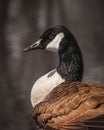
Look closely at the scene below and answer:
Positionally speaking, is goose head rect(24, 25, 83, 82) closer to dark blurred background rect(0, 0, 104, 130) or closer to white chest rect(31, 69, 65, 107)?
white chest rect(31, 69, 65, 107)

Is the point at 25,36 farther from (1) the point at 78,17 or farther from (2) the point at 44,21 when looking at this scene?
(1) the point at 78,17

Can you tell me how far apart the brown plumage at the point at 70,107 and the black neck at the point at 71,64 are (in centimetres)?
24

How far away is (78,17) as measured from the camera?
28.8ft

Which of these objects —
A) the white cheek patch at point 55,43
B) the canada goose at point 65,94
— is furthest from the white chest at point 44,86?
the white cheek patch at point 55,43

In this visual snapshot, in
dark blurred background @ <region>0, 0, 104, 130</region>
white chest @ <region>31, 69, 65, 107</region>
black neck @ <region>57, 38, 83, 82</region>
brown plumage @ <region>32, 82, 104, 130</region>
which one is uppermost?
dark blurred background @ <region>0, 0, 104, 130</region>

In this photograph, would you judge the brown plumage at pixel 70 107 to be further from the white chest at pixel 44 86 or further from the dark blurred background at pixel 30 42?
the dark blurred background at pixel 30 42

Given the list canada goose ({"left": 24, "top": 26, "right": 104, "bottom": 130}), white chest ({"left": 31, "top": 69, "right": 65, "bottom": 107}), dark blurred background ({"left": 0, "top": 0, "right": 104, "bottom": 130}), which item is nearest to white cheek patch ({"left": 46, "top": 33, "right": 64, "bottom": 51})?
canada goose ({"left": 24, "top": 26, "right": 104, "bottom": 130})

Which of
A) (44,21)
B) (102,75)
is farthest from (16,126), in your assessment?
(44,21)

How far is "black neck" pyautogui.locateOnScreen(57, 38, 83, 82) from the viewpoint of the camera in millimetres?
3822

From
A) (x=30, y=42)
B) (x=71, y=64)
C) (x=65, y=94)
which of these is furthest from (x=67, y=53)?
(x=30, y=42)

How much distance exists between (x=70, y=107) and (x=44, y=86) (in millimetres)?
449

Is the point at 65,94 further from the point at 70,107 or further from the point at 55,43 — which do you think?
the point at 55,43

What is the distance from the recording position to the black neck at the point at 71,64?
3822 millimetres

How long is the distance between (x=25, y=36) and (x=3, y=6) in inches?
52.5
